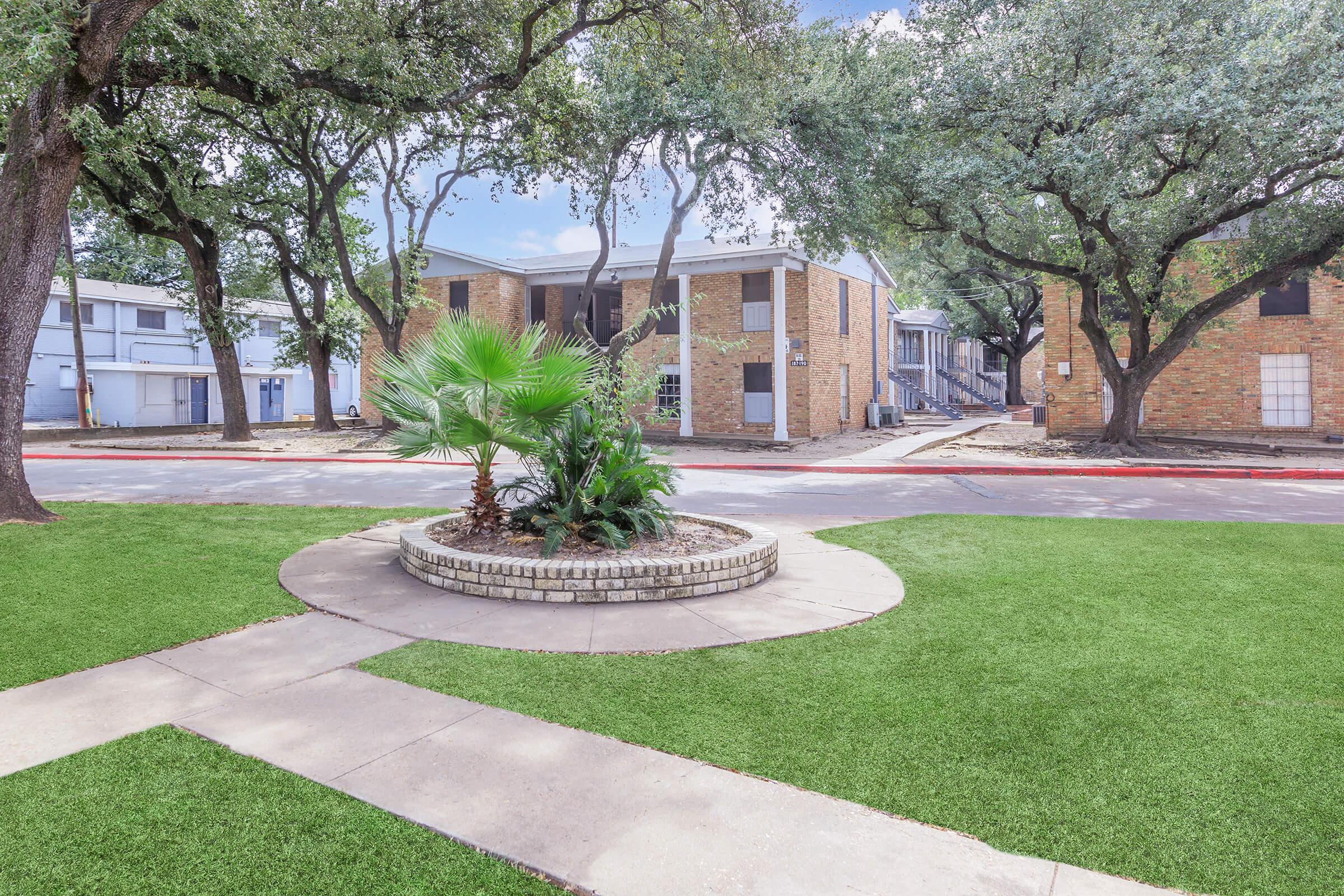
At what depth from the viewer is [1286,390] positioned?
22.3 metres

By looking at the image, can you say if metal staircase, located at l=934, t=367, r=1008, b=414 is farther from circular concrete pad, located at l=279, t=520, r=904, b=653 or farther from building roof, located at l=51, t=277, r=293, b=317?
circular concrete pad, located at l=279, t=520, r=904, b=653

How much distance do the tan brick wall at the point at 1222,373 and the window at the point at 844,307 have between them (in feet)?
21.4

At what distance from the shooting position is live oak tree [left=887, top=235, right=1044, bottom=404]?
3800 cm

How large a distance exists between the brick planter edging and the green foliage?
626 mm

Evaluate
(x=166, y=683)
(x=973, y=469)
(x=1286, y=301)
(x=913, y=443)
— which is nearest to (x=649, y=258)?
(x=913, y=443)

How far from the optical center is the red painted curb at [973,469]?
50.9 ft

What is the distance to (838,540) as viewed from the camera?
27.4 feet

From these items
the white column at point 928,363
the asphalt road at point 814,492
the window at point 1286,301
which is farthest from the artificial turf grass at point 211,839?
the white column at point 928,363

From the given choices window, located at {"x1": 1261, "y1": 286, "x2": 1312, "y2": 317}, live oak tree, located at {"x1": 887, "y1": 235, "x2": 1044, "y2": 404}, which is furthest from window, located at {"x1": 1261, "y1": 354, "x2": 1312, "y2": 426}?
live oak tree, located at {"x1": 887, "y1": 235, "x2": 1044, "y2": 404}

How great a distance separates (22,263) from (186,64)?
492cm

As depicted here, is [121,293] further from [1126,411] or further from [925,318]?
[1126,411]

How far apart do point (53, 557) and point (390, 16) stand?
10.1 meters

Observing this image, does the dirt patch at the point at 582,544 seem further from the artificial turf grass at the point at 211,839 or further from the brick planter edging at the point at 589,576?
the artificial turf grass at the point at 211,839

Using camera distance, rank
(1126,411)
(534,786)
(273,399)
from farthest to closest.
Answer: (273,399) < (1126,411) < (534,786)
